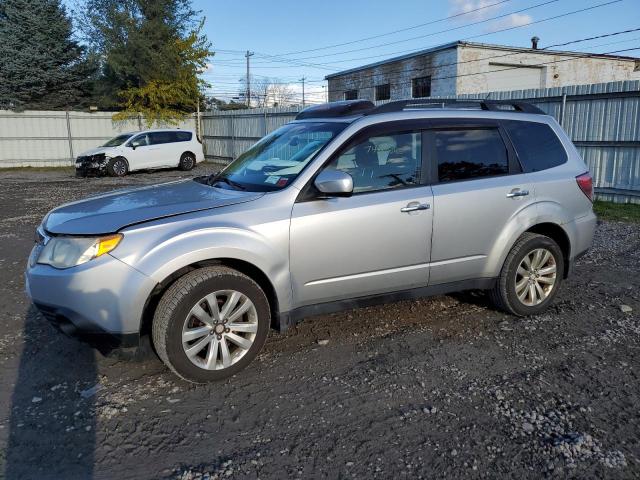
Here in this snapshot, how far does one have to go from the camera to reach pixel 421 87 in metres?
26.3

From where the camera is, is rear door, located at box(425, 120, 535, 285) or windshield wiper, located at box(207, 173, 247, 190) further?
rear door, located at box(425, 120, 535, 285)

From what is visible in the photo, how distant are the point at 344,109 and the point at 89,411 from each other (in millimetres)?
3022

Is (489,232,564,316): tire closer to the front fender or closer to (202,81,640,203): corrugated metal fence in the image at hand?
the front fender

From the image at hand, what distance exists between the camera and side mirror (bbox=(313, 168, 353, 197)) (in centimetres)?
363

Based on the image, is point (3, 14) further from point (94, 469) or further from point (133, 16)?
point (94, 469)

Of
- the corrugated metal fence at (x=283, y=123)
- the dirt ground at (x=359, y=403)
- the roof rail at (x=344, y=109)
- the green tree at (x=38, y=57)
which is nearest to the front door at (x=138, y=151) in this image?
the corrugated metal fence at (x=283, y=123)

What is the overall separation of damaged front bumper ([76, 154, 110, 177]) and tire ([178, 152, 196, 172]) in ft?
9.95

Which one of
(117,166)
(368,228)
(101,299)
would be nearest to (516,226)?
(368,228)

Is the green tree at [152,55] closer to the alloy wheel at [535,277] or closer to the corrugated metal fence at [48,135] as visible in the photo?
the corrugated metal fence at [48,135]

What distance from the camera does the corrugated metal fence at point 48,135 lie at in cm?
2264

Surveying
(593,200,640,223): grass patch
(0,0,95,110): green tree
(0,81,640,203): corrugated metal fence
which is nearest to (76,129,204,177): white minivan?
(0,81,640,203): corrugated metal fence

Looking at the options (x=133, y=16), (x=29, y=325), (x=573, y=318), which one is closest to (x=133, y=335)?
(x=29, y=325)

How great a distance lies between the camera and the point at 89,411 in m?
3.22

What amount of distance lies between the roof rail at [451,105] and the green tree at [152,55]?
22.7 m
